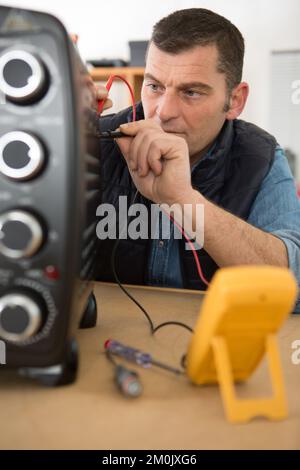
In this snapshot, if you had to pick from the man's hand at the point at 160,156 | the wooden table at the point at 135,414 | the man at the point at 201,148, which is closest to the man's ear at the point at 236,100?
the man at the point at 201,148

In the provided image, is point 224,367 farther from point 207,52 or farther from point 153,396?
point 207,52

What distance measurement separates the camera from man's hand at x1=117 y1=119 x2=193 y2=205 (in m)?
0.75

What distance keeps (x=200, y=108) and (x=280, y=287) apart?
904mm

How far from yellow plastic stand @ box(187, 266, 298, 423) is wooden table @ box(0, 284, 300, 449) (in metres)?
0.02

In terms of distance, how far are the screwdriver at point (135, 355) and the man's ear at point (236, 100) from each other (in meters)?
0.95

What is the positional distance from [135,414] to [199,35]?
1.04 m

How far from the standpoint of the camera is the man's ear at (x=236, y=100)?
1328 millimetres

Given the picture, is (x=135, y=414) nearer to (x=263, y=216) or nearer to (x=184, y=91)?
(x=263, y=216)

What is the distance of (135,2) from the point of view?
10.9 ft

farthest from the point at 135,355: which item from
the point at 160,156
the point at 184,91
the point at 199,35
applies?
the point at 199,35

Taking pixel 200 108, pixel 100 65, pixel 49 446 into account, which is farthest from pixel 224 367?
pixel 100 65

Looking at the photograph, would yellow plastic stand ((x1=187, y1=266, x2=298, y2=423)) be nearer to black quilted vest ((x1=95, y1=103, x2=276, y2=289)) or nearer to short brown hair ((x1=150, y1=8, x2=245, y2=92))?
black quilted vest ((x1=95, y1=103, x2=276, y2=289))

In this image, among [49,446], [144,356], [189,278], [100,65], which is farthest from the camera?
[100,65]

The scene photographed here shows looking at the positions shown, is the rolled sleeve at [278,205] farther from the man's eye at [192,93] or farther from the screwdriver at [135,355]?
the screwdriver at [135,355]
